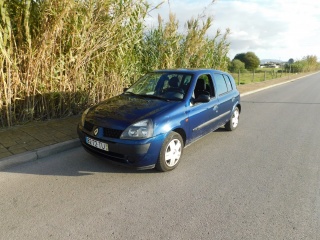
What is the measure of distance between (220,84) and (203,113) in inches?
47.2

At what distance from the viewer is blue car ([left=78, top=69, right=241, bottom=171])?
3.16m

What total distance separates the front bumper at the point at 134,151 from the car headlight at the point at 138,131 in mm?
60

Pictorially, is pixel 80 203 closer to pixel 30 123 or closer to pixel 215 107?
pixel 215 107

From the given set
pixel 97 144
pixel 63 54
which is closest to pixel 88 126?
pixel 97 144

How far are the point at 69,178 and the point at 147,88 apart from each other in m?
2.17

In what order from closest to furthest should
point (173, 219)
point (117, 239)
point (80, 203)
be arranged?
point (117, 239), point (173, 219), point (80, 203)

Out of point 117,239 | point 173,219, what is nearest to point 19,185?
point 117,239

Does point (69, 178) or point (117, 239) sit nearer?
point (117, 239)

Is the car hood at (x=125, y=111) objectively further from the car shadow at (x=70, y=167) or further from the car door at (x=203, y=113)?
the car shadow at (x=70, y=167)

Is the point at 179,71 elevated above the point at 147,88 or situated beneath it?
elevated above

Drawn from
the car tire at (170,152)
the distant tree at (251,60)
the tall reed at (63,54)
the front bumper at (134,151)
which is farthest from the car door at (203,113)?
the distant tree at (251,60)

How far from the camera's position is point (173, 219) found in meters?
2.47

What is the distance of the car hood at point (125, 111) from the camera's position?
3.26 m

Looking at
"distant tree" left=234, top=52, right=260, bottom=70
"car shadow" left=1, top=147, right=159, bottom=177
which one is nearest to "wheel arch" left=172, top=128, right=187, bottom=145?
"car shadow" left=1, top=147, right=159, bottom=177
